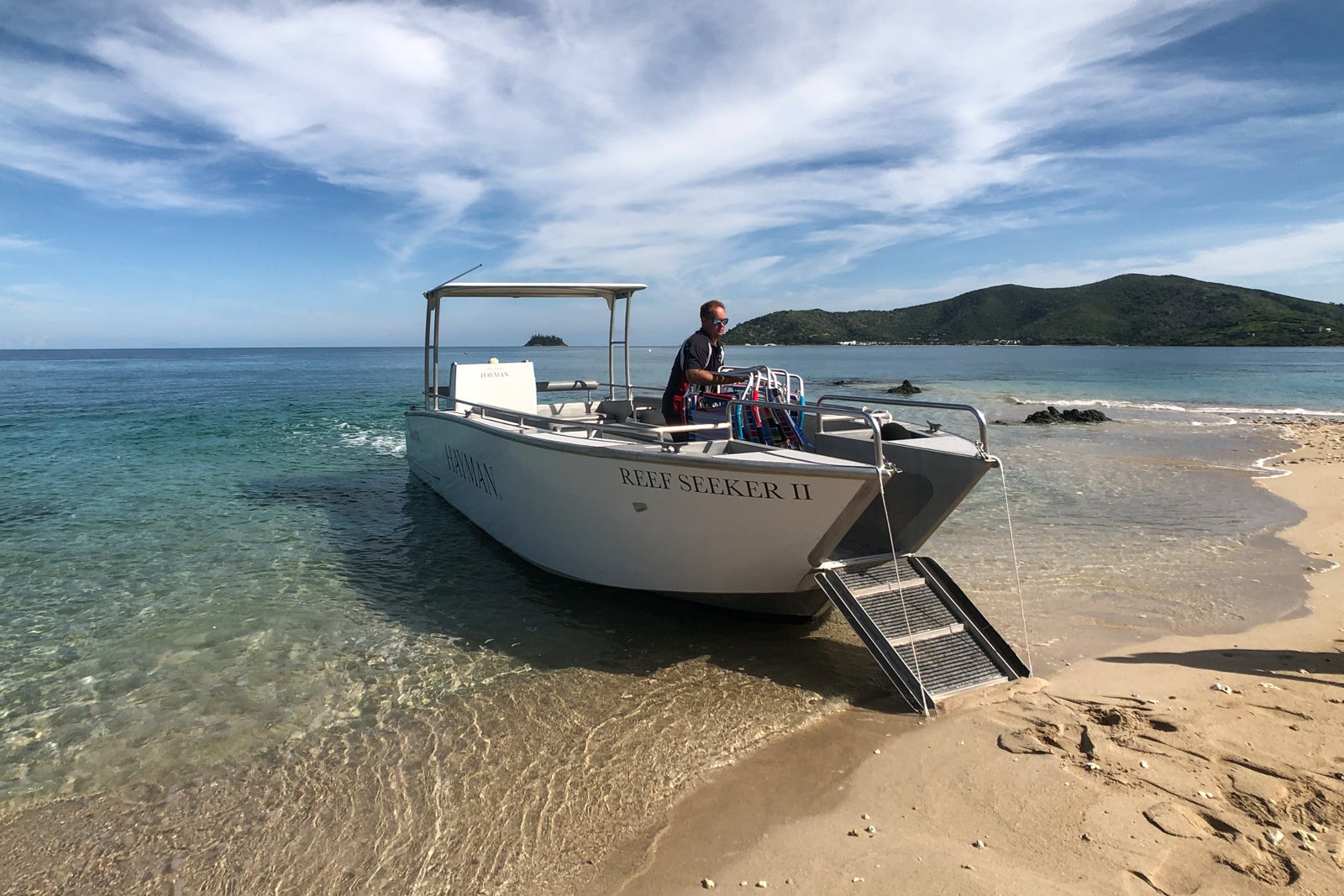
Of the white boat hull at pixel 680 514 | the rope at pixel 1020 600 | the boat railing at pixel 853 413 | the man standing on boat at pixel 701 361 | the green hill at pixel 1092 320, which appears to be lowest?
the rope at pixel 1020 600

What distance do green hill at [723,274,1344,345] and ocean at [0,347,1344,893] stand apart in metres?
149

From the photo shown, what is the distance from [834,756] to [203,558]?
7778 millimetres

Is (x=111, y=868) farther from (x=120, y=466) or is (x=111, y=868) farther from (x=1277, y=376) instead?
(x=1277, y=376)

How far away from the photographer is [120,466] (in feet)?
46.7

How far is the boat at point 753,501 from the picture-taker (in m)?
5.22

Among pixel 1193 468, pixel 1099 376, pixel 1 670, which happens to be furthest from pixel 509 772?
pixel 1099 376

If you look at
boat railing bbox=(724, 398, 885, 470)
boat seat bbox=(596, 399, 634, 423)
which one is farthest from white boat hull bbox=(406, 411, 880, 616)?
boat seat bbox=(596, 399, 634, 423)

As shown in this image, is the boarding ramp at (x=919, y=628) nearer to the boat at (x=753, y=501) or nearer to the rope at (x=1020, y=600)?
the boat at (x=753, y=501)

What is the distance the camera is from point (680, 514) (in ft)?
18.7

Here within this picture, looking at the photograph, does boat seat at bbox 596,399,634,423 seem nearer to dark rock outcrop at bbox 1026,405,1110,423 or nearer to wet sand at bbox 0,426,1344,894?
wet sand at bbox 0,426,1344,894

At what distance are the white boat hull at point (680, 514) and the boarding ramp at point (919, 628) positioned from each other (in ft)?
1.29

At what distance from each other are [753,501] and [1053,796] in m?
2.53

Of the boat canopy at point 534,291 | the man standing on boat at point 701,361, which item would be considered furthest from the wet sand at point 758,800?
the boat canopy at point 534,291

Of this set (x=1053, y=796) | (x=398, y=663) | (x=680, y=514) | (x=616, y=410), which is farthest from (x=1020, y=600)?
(x=398, y=663)
